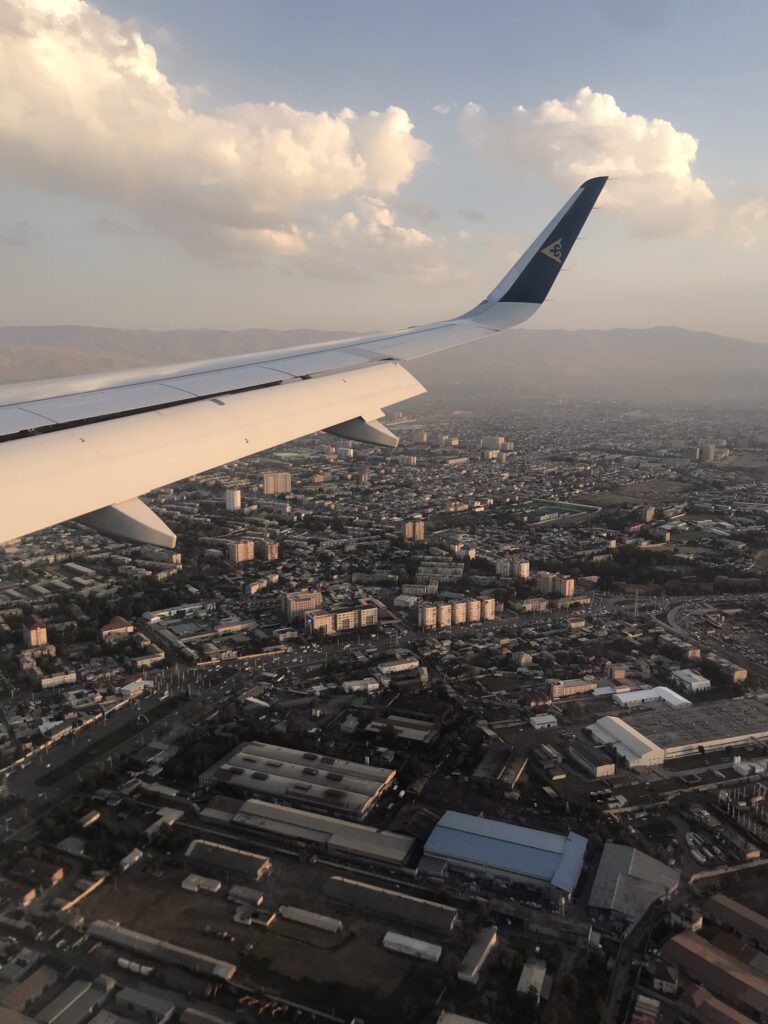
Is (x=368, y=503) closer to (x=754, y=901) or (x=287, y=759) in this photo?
(x=287, y=759)

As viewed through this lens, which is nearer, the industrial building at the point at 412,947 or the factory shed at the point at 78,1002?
the factory shed at the point at 78,1002

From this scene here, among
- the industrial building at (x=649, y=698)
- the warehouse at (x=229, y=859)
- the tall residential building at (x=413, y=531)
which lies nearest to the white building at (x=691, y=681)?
the industrial building at (x=649, y=698)

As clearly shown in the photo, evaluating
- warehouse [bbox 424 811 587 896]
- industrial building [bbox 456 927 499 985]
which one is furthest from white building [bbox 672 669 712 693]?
industrial building [bbox 456 927 499 985]

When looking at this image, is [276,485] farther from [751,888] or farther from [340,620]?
[751,888]

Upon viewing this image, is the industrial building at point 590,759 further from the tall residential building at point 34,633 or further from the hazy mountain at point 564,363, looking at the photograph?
the hazy mountain at point 564,363

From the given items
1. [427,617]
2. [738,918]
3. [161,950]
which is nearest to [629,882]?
[738,918]

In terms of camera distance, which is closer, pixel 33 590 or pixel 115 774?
pixel 115 774

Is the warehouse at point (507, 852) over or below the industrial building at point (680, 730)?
over

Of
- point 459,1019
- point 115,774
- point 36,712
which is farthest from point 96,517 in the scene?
point 36,712
